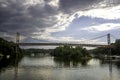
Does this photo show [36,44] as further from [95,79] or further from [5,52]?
[95,79]

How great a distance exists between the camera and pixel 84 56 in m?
110

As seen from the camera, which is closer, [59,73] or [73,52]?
[59,73]

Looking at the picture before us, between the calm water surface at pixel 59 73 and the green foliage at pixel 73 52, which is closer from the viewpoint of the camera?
the calm water surface at pixel 59 73

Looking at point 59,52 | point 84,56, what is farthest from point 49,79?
point 59,52

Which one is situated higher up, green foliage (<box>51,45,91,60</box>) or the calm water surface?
green foliage (<box>51,45,91,60</box>)

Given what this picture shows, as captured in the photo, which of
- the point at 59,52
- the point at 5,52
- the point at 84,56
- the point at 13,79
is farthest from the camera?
the point at 59,52

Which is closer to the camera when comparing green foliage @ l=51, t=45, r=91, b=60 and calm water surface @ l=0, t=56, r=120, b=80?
calm water surface @ l=0, t=56, r=120, b=80

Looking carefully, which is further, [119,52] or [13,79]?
[119,52]

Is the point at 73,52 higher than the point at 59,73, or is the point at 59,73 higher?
the point at 73,52

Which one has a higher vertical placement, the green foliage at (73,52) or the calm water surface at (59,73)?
the green foliage at (73,52)

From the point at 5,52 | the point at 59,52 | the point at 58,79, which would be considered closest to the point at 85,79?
the point at 58,79

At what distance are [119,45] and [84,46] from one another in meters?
12.9

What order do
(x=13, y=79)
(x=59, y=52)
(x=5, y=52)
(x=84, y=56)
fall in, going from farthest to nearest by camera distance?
(x=59, y=52), (x=84, y=56), (x=5, y=52), (x=13, y=79)

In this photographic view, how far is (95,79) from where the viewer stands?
31000 mm
